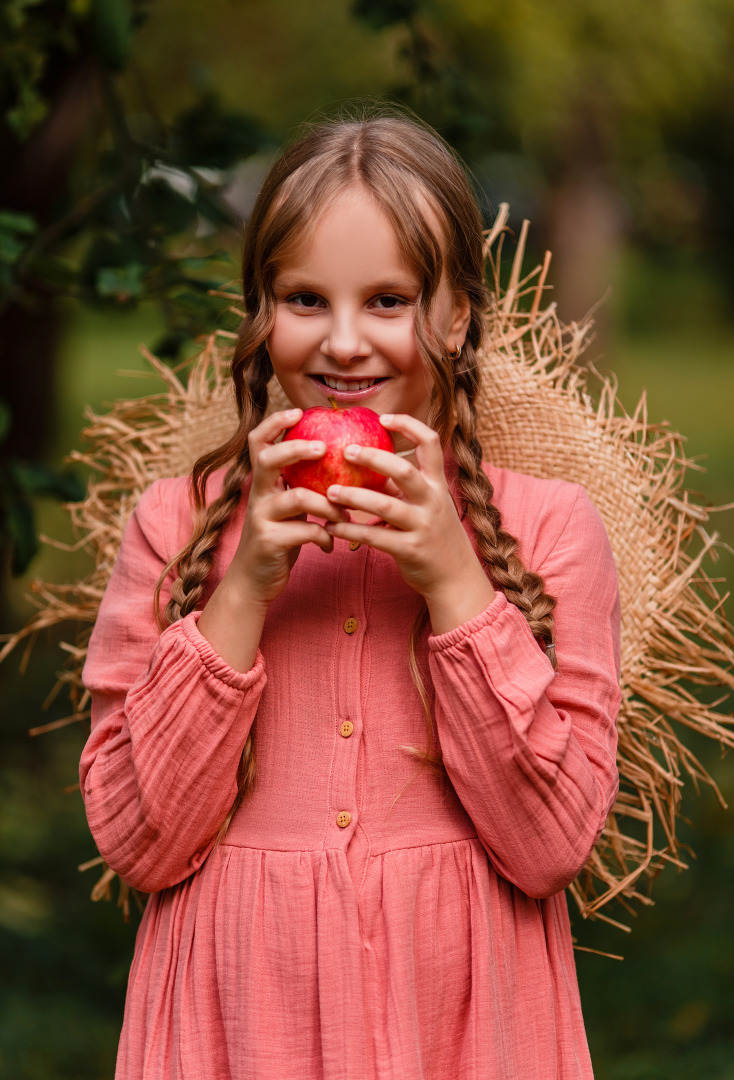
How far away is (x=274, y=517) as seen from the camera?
5.43 feet

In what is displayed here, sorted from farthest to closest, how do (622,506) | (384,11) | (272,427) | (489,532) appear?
(384,11) < (622,506) < (489,532) < (272,427)

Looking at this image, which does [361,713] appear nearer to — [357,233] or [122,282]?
[357,233]

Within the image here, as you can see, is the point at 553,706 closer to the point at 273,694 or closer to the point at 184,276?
the point at 273,694

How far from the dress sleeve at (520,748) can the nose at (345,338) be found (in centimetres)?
42

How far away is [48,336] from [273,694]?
480 cm

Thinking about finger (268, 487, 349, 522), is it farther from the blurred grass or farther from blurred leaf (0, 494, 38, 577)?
blurred leaf (0, 494, 38, 577)

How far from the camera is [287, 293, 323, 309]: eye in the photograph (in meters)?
1.79

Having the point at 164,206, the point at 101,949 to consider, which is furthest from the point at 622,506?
the point at 101,949

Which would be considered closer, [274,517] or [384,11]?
[274,517]

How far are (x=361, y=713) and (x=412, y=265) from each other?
0.68m

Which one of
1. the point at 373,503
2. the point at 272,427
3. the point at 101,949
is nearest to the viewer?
the point at 373,503

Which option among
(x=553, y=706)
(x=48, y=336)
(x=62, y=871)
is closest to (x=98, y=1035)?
(x=62, y=871)

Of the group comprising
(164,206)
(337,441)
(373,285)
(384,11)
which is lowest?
(337,441)

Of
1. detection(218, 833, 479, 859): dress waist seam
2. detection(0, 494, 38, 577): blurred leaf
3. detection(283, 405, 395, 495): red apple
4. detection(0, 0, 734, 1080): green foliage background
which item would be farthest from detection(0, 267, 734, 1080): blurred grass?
detection(218, 833, 479, 859): dress waist seam
